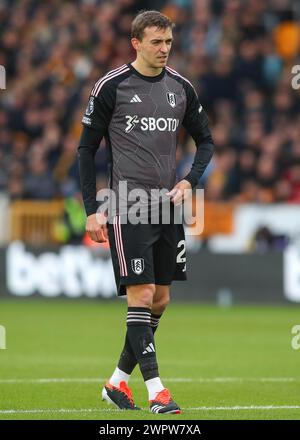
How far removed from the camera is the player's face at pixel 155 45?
808cm

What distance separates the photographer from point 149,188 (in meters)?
8.21

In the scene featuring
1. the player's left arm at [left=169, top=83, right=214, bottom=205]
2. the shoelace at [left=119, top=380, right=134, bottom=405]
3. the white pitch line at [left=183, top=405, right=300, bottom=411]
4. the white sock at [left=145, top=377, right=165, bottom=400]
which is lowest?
the white pitch line at [left=183, top=405, right=300, bottom=411]

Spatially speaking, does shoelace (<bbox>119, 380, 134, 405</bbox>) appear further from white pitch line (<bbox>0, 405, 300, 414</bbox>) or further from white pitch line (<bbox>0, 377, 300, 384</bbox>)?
white pitch line (<bbox>0, 377, 300, 384</bbox>)

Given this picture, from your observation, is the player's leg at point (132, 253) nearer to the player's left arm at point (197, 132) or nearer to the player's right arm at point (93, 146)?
the player's right arm at point (93, 146)

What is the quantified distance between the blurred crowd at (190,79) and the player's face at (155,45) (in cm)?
1250

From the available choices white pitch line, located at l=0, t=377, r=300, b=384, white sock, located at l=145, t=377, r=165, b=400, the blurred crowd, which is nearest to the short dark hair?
white sock, located at l=145, t=377, r=165, b=400

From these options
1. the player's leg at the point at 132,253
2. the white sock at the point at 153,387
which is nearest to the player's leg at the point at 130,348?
the player's leg at the point at 132,253

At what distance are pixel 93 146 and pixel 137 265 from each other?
0.91 m

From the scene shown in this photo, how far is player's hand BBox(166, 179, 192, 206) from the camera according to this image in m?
8.15

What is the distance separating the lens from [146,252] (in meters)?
8.10

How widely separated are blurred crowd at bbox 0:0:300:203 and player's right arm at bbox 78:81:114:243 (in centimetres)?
1239

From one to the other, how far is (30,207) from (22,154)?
1.69 metres
